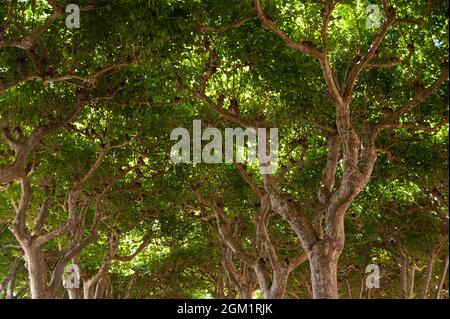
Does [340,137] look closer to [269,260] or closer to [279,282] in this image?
[279,282]

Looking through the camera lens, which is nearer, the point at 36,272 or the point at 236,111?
the point at 236,111

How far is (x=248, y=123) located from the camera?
47.7 ft

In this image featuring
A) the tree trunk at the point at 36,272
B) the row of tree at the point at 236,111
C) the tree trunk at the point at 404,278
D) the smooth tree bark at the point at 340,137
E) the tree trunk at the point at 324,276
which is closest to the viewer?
the smooth tree bark at the point at 340,137

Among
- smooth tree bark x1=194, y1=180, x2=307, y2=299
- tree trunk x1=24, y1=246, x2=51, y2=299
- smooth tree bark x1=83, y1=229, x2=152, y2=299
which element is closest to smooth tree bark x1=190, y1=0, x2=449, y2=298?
smooth tree bark x1=194, y1=180, x2=307, y2=299

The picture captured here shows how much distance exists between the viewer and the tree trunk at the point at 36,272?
1655 centimetres

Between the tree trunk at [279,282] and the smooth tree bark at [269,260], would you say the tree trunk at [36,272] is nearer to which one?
the smooth tree bark at [269,260]

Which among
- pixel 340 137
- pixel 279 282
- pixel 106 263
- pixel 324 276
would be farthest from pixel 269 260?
pixel 106 263

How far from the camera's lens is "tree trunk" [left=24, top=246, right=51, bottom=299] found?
16.5 metres

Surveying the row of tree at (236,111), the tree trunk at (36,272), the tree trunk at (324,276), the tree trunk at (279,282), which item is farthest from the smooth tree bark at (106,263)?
the tree trunk at (324,276)

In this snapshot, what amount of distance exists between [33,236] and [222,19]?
8627 millimetres

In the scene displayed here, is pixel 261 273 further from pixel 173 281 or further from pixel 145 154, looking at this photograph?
pixel 173 281

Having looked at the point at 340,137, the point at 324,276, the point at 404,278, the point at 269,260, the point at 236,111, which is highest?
the point at 236,111

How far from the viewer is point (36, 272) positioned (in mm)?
16734

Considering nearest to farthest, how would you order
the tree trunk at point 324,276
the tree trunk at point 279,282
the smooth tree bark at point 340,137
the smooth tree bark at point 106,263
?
the smooth tree bark at point 340,137 → the tree trunk at point 324,276 → the tree trunk at point 279,282 → the smooth tree bark at point 106,263
